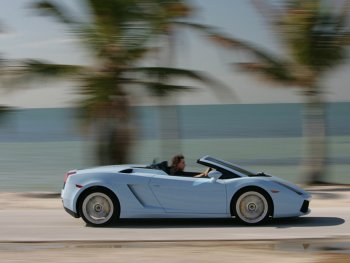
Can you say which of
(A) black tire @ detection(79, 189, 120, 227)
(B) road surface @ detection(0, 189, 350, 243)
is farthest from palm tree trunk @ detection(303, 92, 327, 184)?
(A) black tire @ detection(79, 189, 120, 227)

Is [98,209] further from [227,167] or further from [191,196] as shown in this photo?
[227,167]

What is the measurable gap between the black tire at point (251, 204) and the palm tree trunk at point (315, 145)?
30.8 ft

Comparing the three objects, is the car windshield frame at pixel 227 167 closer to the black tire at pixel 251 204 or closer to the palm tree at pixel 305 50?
the black tire at pixel 251 204

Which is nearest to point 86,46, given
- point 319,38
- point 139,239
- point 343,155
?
point 319,38

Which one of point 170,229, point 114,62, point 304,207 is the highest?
point 114,62

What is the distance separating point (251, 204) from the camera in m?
10.4

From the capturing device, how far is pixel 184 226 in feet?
34.4

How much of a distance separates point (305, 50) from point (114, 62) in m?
5.16

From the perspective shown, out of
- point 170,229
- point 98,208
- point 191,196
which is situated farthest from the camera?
point 98,208

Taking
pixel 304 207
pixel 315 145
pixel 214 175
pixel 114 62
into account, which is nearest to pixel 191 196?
pixel 214 175

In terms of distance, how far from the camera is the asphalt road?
371 inches

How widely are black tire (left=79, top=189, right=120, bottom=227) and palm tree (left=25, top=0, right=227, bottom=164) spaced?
653cm

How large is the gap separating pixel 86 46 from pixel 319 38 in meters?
6.19

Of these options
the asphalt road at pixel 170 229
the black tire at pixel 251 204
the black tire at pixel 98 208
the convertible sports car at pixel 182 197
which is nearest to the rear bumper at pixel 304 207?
the convertible sports car at pixel 182 197
